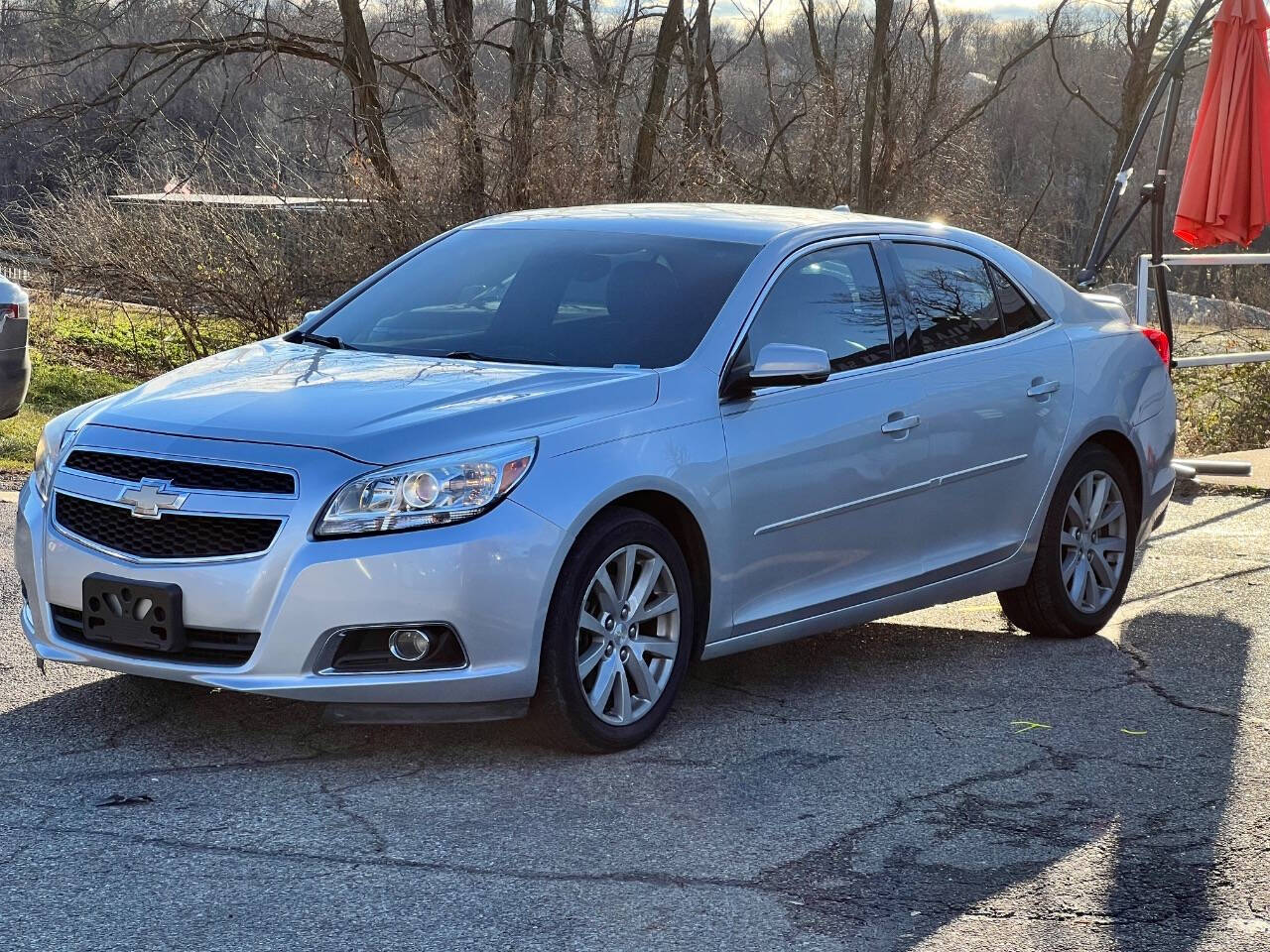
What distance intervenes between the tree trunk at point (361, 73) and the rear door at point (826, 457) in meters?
10.4

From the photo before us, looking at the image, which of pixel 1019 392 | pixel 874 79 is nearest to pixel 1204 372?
pixel 874 79

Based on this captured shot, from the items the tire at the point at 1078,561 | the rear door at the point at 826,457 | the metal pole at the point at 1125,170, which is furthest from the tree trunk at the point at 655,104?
the rear door at the point at 826,457

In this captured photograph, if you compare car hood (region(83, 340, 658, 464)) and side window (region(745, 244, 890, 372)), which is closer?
car hood (region(83, 340, 658, 464))

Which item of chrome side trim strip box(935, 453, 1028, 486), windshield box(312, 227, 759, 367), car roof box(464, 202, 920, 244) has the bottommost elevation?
chrome side trim strip box(935, 453, 1028, 486)

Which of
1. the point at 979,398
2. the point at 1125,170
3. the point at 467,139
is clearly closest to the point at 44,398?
the point at 467,139

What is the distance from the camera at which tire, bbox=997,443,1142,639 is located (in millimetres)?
6844

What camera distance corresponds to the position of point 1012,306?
22.6 ft

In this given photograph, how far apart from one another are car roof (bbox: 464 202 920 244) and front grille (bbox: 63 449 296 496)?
1.98 meters

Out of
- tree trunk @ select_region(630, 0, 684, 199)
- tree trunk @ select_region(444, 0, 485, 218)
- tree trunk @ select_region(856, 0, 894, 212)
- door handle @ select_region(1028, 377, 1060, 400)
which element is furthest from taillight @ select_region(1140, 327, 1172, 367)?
tree trunk @ select_region(856, 0, 894, 212)

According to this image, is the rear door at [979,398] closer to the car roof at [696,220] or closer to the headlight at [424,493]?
the car roof at [696,220]

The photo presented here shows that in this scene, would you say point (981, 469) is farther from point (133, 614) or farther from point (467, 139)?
point (467, 139)

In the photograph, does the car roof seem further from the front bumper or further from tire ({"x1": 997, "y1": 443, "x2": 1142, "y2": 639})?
the front bumper

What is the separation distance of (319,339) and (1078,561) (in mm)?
3138

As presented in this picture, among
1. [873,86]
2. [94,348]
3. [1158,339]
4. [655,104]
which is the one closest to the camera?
[1158,339]
